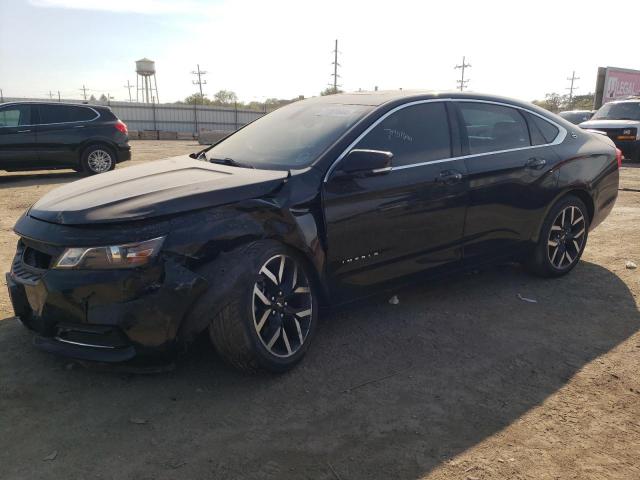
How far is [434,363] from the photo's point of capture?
333 cm

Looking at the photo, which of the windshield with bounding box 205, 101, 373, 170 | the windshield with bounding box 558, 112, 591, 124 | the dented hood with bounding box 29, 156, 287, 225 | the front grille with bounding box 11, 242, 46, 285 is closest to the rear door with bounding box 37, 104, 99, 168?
the windshield with bounding box 205, 101, 373, 170

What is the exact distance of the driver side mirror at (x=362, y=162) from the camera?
331cm

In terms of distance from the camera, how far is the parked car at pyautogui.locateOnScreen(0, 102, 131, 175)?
10.6 metres

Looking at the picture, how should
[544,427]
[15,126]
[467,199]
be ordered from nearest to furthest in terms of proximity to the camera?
[544,427]
[467,199]
[15,126]

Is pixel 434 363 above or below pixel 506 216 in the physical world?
below

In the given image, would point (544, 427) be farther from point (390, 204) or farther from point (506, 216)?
point (506, 216)

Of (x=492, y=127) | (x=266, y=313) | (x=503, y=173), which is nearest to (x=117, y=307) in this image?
(x=266, y=313)

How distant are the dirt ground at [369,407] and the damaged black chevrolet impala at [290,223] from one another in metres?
0.30

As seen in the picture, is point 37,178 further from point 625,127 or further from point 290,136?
point 625,127

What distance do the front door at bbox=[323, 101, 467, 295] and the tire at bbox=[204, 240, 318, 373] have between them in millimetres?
284

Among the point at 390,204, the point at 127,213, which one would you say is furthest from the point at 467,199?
the point at 127,213

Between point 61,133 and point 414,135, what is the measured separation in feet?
31.5

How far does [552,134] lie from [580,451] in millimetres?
3090

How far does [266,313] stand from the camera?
3047 millimetres
